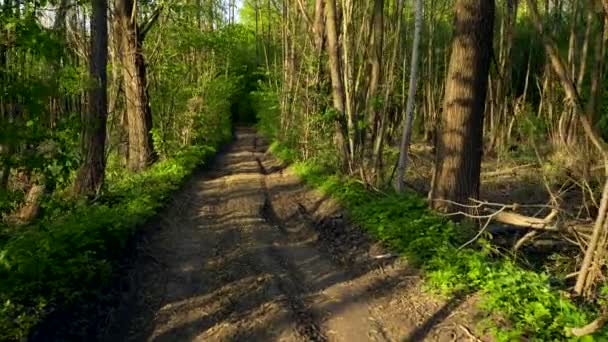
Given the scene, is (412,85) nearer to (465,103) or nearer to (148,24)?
(465,103)

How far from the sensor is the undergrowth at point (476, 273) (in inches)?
199

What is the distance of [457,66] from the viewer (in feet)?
26.8

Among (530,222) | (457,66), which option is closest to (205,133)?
(457,66)

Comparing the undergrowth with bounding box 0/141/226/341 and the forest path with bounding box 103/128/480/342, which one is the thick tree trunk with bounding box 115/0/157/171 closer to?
the forest path with bounding box 103/128/480/342

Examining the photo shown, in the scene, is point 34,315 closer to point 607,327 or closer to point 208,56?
point 607,327

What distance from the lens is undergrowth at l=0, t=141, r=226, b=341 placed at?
5.13m

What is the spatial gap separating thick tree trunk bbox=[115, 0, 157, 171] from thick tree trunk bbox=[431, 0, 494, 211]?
10.7 m

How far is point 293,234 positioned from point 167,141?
943 cm

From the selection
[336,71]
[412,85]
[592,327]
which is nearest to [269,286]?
[592,327]

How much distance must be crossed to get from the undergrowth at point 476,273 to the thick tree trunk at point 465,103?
64cm

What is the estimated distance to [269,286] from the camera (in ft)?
22.6

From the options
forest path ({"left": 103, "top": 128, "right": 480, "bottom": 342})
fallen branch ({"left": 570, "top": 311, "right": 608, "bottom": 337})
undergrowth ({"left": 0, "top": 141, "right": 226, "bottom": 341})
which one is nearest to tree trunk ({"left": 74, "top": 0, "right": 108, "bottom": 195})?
undergrowth ({"left": 0, "top": 141, "right": 226, "bottom": 341})

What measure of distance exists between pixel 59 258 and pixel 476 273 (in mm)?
4614

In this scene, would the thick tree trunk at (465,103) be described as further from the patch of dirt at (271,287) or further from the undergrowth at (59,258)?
the undergrowth at (59,258)
